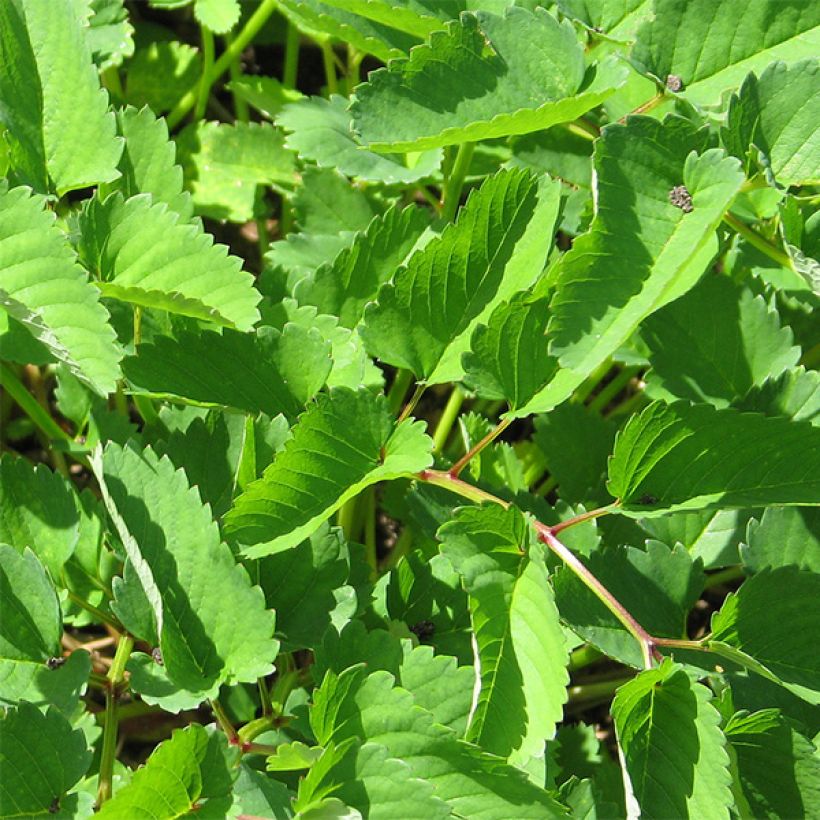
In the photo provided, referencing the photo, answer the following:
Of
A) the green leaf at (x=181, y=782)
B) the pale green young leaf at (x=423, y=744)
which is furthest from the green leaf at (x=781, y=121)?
the green leaf at (x=181, y=782)

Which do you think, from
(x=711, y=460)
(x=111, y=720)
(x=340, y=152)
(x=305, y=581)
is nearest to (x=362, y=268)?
(x=340, y=152)

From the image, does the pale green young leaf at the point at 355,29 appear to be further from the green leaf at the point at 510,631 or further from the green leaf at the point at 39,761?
the green leaf at the point at 39,761

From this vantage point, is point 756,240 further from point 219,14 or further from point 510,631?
point 219,14

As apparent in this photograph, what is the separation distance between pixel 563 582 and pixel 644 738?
0.18m

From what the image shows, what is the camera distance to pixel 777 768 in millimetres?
1224

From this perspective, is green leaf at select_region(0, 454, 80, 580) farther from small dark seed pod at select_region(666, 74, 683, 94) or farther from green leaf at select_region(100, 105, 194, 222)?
small dark seed pod at select_region(666, 74, 683, 94)

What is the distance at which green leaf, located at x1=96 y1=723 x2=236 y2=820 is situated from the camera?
3.37ft

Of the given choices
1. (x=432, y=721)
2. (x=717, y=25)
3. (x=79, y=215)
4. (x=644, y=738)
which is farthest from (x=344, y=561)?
(x=717, y=25)

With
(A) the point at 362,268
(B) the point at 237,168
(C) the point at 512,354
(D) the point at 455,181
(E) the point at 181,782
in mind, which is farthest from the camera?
(B) the point at 237,168

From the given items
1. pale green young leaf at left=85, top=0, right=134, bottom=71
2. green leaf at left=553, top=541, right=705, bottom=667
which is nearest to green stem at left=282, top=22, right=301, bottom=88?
pale green young leaf at left=85, top=0, right=134, bottom=71

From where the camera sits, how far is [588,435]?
1558mm

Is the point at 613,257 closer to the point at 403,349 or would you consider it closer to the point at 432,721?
the point at 403,349

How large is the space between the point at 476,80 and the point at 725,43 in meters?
0.29

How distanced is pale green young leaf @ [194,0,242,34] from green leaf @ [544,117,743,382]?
83cm
